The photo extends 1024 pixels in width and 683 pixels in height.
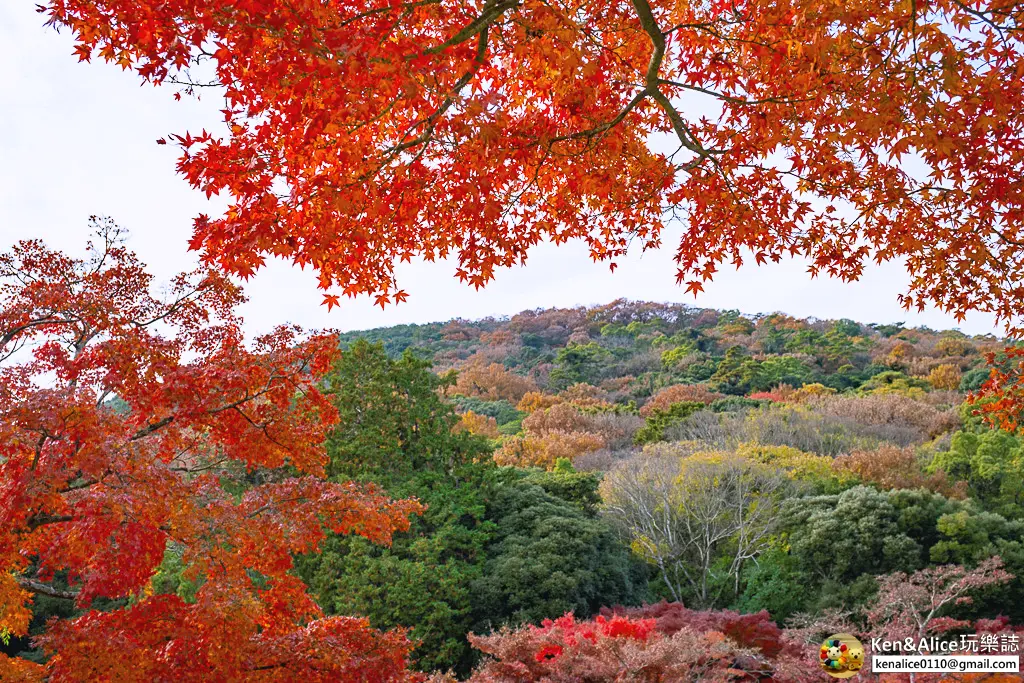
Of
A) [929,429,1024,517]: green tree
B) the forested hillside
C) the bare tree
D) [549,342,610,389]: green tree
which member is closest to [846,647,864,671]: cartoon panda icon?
the forested hillside

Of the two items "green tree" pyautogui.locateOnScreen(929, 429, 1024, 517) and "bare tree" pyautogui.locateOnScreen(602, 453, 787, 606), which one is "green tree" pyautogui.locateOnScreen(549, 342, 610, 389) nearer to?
"bare tree" pyautogui.locateOnScreen(602, 453, 787, 606)

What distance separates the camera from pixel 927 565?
10.6 m

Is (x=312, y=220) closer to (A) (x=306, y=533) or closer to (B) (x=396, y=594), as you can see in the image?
(A) (x=306, y=533)

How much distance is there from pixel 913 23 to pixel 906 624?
616 centimetres

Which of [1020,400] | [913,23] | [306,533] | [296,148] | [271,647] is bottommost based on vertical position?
[271,647]

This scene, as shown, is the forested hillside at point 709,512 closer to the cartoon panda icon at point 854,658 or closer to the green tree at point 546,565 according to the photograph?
the green tree at point 546,565

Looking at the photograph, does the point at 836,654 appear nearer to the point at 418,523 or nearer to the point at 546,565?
the point at 546,565

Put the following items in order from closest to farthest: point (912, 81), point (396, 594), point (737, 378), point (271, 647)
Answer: point (912, 81) → point (271, 647) → point (396, 594) → point (737, 378)

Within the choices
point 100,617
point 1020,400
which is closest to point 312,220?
point 100,617

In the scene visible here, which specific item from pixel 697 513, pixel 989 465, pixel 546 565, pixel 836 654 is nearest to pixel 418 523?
pixel 546 565
